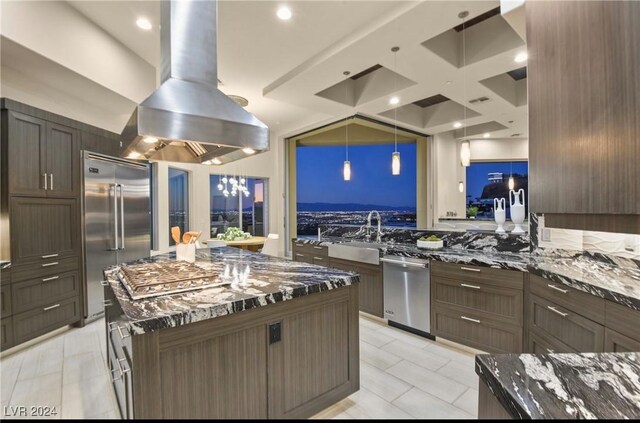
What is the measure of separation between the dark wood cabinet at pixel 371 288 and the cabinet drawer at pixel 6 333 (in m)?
3.41

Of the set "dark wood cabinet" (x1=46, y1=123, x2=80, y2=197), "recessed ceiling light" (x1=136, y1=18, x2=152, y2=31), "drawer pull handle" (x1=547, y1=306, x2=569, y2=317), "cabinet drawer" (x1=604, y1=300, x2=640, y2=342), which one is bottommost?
"drawer pull handle" (x1=547, y1=306, x2=569, y2=317)

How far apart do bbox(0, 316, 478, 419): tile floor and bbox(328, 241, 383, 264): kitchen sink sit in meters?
0.83

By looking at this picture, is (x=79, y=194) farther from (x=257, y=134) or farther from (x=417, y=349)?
(x=417, y=349)

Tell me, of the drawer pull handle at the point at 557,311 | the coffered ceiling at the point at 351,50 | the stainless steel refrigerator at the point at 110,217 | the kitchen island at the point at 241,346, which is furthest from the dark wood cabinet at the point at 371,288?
the stainless steel refrigerator at the point at 110,217

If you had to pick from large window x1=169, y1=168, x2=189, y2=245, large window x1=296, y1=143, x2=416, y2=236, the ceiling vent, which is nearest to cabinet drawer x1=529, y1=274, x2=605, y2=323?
the ceiling vent

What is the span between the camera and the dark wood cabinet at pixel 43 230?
118 inches

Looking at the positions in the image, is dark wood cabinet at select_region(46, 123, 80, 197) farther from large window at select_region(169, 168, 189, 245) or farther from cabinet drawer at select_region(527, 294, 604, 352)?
cabinet drawer at select_region(527, 294, 604, 352)

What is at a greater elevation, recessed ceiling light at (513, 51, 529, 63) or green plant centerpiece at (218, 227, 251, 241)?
recessed ceiling light at (513, 51, 529, 63)

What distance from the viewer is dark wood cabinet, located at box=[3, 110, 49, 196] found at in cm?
295

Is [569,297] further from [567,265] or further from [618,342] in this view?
[567,265]

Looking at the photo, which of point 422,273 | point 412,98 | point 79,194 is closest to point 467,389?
point 422,273

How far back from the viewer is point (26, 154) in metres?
3.07

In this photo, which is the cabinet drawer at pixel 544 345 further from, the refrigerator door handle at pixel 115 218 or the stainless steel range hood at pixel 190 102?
the refrigerator door handle at pixel 115 218

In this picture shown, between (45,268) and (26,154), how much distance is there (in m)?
1.19
